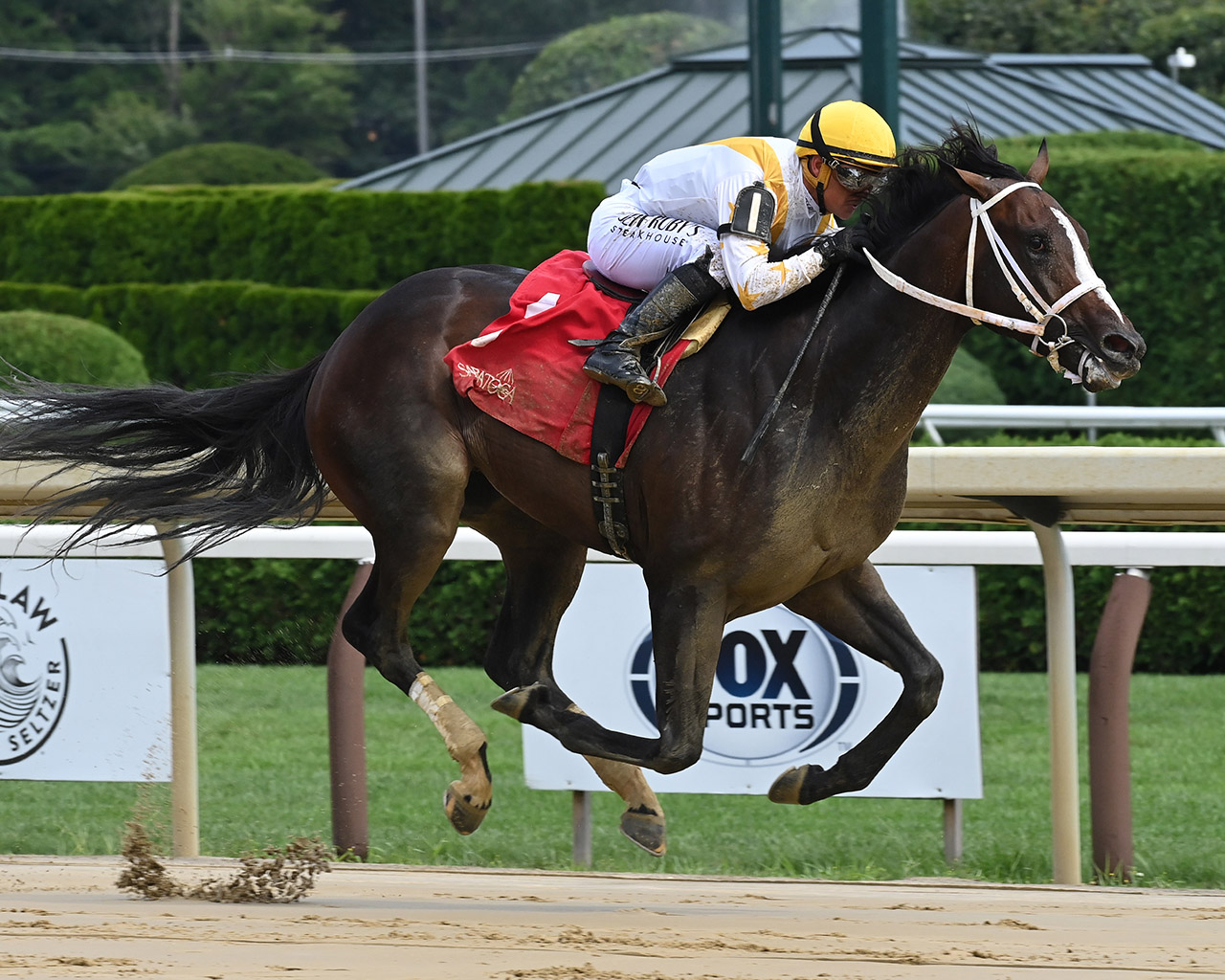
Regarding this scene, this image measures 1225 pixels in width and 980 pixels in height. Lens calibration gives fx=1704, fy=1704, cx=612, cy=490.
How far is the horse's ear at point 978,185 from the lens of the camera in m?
3.41

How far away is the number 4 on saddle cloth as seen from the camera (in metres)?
3.70

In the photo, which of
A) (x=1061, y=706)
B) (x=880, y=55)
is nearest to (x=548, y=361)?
(x=1061, y=706)

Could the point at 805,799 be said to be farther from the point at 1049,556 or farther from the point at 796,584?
the point at 1049,556

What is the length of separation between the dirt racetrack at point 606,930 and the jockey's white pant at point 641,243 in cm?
140

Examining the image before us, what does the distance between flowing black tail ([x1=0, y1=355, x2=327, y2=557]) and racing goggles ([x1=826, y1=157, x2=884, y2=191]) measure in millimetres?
1374

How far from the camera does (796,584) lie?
11.8 feet

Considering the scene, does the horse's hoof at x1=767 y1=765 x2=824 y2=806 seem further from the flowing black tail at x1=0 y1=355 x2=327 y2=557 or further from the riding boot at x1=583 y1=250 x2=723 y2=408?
the flowing black tail at x1=0 y1=355 x2=327 y2=557

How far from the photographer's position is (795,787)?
3752 mm

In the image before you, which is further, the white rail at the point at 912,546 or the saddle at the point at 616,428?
the white rail at the point at 912,546

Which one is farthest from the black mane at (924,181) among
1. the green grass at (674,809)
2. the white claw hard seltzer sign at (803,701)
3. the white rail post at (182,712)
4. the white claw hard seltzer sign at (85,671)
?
the white claw hard seltzer sign at (85,671)

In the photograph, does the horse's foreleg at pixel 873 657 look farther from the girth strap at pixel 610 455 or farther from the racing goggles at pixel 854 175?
the racing goggles at pixel 854 175

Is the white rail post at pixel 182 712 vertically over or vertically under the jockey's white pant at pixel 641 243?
under

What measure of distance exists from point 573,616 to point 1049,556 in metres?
1.30

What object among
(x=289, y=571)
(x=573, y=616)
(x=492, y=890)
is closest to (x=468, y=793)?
(x=492, y=890)
